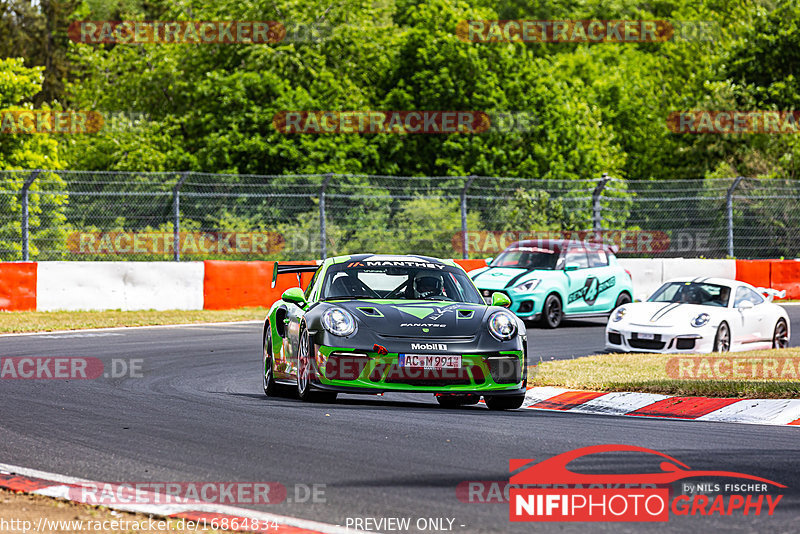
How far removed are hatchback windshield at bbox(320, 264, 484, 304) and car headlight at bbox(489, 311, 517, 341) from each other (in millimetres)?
695

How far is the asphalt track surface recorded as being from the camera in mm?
5405

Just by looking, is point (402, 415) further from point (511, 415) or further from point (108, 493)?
point (108, 493)

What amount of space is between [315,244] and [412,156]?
15.9 meters

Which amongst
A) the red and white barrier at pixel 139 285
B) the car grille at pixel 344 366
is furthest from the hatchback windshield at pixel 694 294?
the car grille at pixel 344 366

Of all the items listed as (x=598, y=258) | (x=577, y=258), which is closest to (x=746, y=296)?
(x=577, y=258)

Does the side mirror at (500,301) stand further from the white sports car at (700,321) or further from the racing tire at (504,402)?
the white sports car at (700,321)

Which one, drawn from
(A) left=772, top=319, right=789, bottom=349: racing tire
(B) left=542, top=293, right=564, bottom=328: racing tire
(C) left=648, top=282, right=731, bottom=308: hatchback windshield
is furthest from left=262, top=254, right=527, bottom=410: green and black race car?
(B) left=542, top=293, right=564, bottom=328: racing tire

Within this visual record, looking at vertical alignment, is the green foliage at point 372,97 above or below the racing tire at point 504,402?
above

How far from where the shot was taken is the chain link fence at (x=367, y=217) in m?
20.1

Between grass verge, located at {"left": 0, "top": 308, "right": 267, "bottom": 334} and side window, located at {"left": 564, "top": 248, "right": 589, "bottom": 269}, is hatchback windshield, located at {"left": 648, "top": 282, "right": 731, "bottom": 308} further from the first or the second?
grass verge, located at {"left": 0, "top": 308, "right": 267, "bottom": 334}

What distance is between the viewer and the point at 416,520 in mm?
5094

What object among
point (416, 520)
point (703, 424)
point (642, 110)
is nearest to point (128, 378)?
point (703, 424)

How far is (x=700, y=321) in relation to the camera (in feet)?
50.2

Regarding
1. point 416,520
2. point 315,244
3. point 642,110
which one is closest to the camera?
point 416,520
